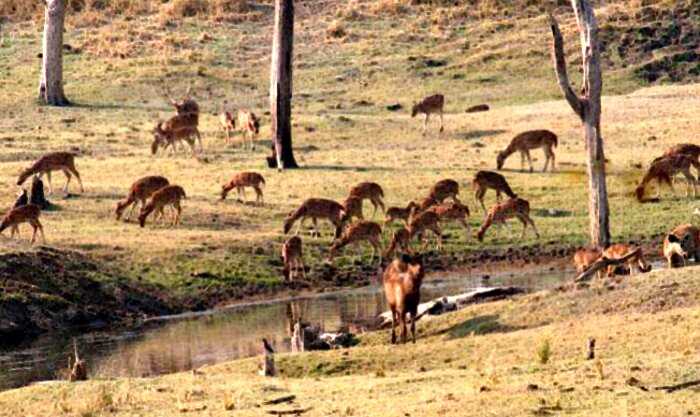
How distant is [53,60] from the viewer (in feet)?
157

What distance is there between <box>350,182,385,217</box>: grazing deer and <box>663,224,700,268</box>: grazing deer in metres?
8.15

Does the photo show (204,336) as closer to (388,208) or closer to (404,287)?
(404,287)

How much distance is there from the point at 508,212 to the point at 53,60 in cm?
2052

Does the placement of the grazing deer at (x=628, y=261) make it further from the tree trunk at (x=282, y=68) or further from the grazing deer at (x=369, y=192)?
the tree trunk at (x=282, y=68)

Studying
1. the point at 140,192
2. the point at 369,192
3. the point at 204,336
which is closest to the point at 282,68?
the point at 369,192

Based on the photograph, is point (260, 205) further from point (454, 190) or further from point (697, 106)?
point (697, 106)

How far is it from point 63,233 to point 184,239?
1.99m

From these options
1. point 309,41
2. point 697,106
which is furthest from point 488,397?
point 309,41

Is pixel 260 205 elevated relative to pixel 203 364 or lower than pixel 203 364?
elevated

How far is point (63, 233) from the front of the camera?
29672 millimetres

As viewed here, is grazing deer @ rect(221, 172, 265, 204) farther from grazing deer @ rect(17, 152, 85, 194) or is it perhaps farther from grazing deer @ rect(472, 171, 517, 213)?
grazing deer @ rect(472, 171, 517, 213)

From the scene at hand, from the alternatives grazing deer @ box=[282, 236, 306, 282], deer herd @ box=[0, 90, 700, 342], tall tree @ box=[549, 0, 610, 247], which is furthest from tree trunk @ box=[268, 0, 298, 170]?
tall tree @ box=[549, 0, 610, 247]

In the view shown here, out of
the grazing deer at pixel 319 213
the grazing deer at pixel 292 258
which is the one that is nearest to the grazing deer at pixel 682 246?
the grazing deer at pixel 292 258

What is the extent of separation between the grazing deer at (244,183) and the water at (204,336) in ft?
17.5
